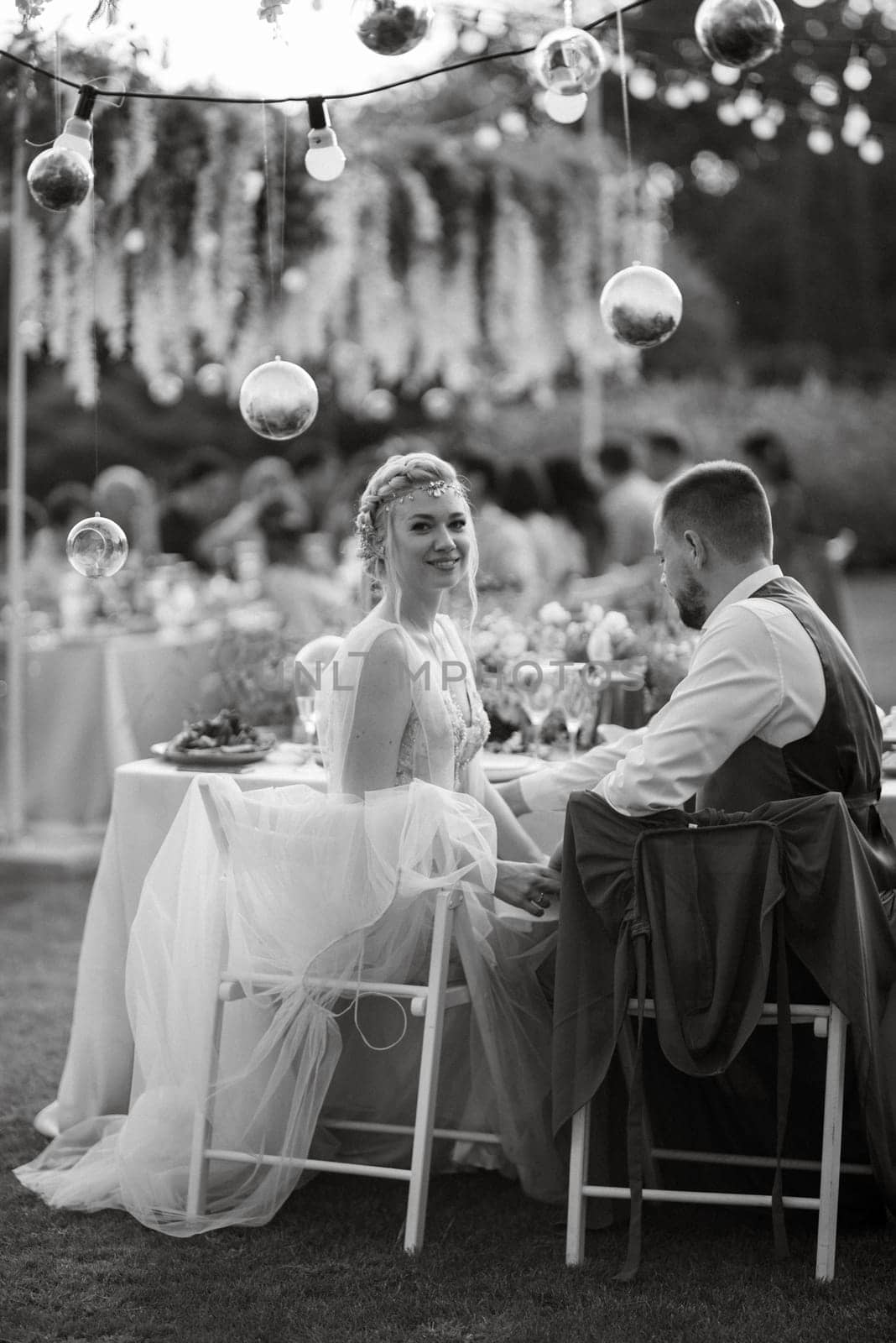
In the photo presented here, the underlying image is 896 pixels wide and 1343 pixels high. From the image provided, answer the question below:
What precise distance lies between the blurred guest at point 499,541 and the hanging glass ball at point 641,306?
2020 millimetres

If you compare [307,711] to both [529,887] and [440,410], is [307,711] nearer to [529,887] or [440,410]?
[529,887]

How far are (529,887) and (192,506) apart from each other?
23.7 feet

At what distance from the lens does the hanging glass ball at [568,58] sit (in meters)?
2.97

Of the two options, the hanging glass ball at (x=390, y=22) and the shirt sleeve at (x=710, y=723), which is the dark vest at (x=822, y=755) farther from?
the hanging glass ball at (x=390, y=22)

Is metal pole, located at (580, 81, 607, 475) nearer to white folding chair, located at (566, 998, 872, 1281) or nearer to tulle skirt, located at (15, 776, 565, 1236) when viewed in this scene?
tulle skirt, located at (15, 776, 565, 1236)

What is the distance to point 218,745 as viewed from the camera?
379 cm

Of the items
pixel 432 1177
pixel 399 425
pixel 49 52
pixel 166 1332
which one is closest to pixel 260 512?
pixel 49 52

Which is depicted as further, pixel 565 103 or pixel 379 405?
pixel 379 405

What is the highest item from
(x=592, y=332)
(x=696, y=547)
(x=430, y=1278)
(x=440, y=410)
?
(x=440, y=410)

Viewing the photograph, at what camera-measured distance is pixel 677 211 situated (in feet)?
73.2

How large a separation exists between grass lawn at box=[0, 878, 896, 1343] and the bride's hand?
68 centimetres

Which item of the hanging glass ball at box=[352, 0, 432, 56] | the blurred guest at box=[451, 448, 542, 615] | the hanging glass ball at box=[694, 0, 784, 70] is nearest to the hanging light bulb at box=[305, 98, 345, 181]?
the hanging glass ball at box=[352, 0, 432, 56]

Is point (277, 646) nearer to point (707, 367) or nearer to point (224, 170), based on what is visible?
point (224, 170)

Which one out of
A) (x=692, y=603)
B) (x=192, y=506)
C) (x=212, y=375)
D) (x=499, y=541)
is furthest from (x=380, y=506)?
(x=212, y=375)
